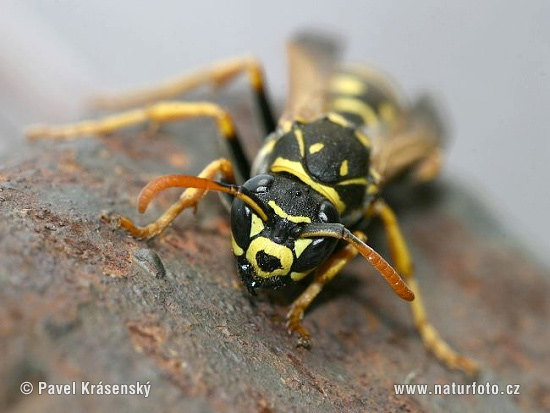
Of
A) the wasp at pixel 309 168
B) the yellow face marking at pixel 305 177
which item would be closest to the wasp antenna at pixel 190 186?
the wasp at pixel 309 168

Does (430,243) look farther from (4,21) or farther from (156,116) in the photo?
(4,21)

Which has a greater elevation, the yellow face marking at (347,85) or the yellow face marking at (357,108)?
the yellow face marking at (347,85)

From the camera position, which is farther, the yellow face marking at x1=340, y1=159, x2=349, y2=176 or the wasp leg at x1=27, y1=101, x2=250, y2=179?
the wasp leg at x1=27, y1=101, x2=250, y2=179

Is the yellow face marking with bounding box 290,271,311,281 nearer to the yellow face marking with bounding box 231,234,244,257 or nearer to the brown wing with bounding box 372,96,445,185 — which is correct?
the yellow face marking with bounding box 231,234,244,257

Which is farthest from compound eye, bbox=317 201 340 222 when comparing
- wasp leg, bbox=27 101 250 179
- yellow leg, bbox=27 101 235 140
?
yellow leg, bbox=27 101 235 140

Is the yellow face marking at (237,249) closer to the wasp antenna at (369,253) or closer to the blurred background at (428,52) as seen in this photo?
the wasp antenna at (369,253)

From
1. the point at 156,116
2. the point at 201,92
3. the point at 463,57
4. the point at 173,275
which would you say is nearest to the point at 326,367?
the point at 173,275
